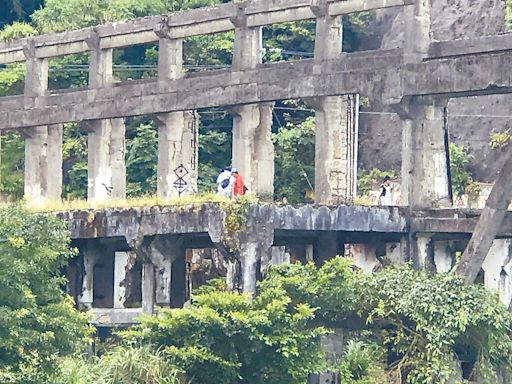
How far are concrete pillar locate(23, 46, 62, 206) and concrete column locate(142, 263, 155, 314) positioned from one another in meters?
7.16

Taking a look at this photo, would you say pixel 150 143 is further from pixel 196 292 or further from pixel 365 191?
pixel 196 292

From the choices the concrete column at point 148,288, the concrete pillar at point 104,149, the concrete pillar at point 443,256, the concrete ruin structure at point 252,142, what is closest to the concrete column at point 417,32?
the concrete ruin structure at point 252,142

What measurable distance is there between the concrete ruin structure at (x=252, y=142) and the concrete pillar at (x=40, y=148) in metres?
0.04

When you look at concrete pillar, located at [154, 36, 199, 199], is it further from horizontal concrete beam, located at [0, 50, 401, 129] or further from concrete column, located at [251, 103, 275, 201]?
concrete column, located at [251, 103, 275, 201]

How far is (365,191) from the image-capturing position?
53.8 m

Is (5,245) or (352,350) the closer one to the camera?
(5,245)

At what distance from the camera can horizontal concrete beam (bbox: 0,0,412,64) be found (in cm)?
4094

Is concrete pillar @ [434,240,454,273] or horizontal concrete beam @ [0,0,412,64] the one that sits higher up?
horizontal concrete beam @ [0,0,412,64]

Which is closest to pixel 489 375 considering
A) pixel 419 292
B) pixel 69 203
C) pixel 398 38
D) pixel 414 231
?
pixel 419 292

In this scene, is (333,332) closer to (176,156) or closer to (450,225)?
(450,225)

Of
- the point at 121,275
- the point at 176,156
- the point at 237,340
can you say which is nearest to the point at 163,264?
the point at 121,275

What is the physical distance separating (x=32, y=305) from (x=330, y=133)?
10.5m

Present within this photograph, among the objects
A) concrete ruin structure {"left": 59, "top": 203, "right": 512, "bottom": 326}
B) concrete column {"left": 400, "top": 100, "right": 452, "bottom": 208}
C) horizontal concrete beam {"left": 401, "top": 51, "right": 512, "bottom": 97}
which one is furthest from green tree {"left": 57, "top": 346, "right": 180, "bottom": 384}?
horizontal concrete beam {"left": 401, "top": 51, "right": 512, "bottom": 97}

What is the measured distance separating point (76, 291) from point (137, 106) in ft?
15.6
